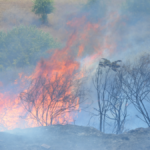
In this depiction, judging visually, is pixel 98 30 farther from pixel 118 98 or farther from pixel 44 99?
pixel 118 98

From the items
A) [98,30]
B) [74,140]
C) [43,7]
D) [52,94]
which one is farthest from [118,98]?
[43,7]

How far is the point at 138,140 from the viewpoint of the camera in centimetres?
820

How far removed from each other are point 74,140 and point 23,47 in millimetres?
24311

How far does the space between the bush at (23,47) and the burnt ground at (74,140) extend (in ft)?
67.8

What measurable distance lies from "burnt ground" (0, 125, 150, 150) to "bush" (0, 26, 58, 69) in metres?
20.7

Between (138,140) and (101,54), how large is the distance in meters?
18.0

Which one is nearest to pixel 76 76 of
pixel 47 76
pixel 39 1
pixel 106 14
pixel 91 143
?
pixel 47 76

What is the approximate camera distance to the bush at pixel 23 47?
96.4 feet

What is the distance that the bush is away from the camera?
29391 millimetres

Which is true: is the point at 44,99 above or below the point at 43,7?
below

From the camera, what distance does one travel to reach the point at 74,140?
8883 millimetres

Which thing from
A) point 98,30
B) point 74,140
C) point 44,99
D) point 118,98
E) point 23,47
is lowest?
point 74,140

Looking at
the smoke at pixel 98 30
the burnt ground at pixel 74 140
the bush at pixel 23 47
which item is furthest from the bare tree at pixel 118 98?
the bush at pixel 23 47

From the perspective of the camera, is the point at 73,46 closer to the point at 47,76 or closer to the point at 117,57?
the point at 117,57
